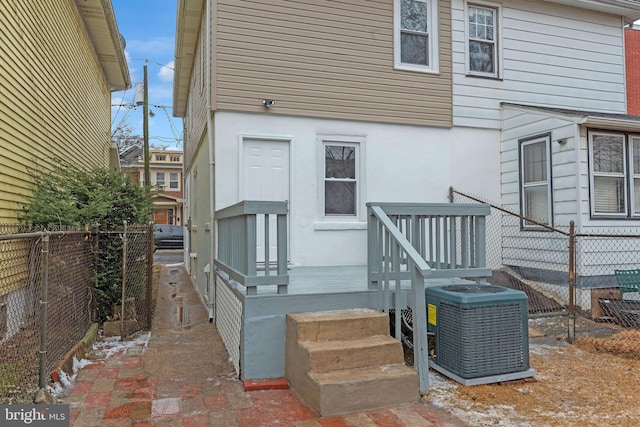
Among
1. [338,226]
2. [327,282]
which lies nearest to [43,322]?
[327,282]

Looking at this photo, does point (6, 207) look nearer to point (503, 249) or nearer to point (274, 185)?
point (274, 185)

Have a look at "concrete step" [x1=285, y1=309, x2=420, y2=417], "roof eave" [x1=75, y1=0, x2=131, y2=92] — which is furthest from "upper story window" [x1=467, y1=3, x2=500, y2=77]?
"roof eave" [x1=75, y1=0, x2=131, y2=92]

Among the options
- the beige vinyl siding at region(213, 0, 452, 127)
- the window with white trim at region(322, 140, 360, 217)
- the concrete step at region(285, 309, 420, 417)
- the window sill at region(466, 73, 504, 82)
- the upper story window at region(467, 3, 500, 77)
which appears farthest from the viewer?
the upper story window at region(467, 3, 500, 77)

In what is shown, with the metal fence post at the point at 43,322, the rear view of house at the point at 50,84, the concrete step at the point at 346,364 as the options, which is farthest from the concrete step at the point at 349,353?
the rear view of house at the point at 50,84

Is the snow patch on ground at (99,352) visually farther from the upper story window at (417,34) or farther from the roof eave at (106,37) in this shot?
the roof eave at (106,37)

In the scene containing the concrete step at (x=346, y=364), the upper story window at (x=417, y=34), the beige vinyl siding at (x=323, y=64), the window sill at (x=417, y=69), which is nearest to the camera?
the concrete step at (x=346, y=364)

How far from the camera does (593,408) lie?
352 cm

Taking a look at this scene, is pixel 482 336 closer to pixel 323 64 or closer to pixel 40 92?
pixel 323 64

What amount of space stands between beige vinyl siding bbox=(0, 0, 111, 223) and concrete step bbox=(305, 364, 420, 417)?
436 cm

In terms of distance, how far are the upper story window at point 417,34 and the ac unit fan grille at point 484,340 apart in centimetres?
455

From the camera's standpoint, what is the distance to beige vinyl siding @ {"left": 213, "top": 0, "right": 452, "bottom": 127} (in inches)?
254

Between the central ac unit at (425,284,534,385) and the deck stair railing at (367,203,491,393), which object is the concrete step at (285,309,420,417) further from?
the central ac unit at (425,284,534,385)

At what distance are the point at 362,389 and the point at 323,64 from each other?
488 cm

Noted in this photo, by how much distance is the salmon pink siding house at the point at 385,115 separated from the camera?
257 inches
